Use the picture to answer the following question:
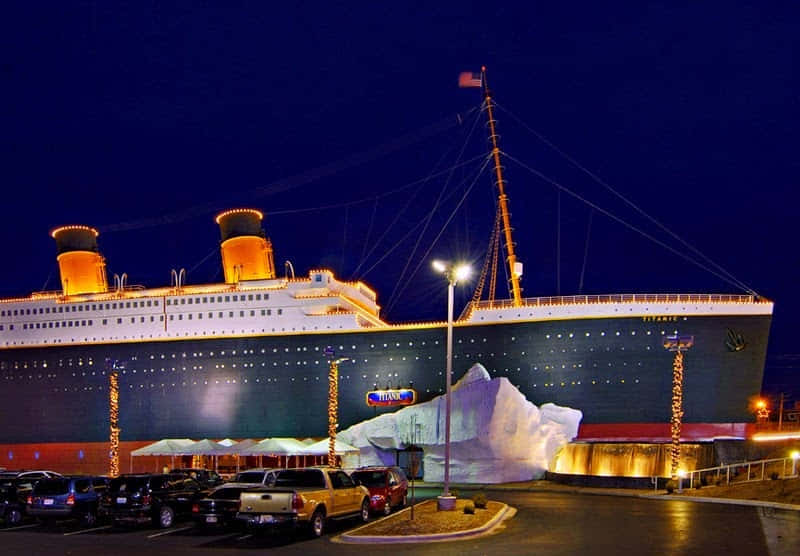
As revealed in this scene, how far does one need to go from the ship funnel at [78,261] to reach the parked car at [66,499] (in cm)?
3414

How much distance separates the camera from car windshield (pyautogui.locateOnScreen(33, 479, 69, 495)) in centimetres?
2139

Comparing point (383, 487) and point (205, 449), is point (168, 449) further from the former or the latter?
point (383, 487)

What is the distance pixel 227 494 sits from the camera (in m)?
19.9

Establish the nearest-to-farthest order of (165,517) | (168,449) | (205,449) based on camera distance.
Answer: (165,517), (205,449), (168,449)

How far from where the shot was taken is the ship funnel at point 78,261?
53844mm

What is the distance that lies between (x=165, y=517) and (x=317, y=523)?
4.91m

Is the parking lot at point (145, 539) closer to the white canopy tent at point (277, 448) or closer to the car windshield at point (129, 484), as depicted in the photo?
the car windshield at point (129, 484)

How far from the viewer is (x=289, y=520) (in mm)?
17078

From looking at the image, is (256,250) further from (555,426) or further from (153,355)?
(555,426)

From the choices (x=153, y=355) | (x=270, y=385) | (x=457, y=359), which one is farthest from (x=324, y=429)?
(x=153, y=355)

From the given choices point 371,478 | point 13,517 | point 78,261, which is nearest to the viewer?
point 13,517

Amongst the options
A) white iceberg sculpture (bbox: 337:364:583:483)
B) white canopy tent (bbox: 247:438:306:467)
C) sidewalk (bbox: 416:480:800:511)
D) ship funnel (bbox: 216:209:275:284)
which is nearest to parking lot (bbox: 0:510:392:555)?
sidewalk (bbox: 416:480:800:511)

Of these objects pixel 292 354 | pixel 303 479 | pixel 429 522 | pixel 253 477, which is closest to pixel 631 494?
pixel 429 522

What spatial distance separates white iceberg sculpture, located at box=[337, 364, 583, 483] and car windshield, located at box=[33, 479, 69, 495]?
18.7m
